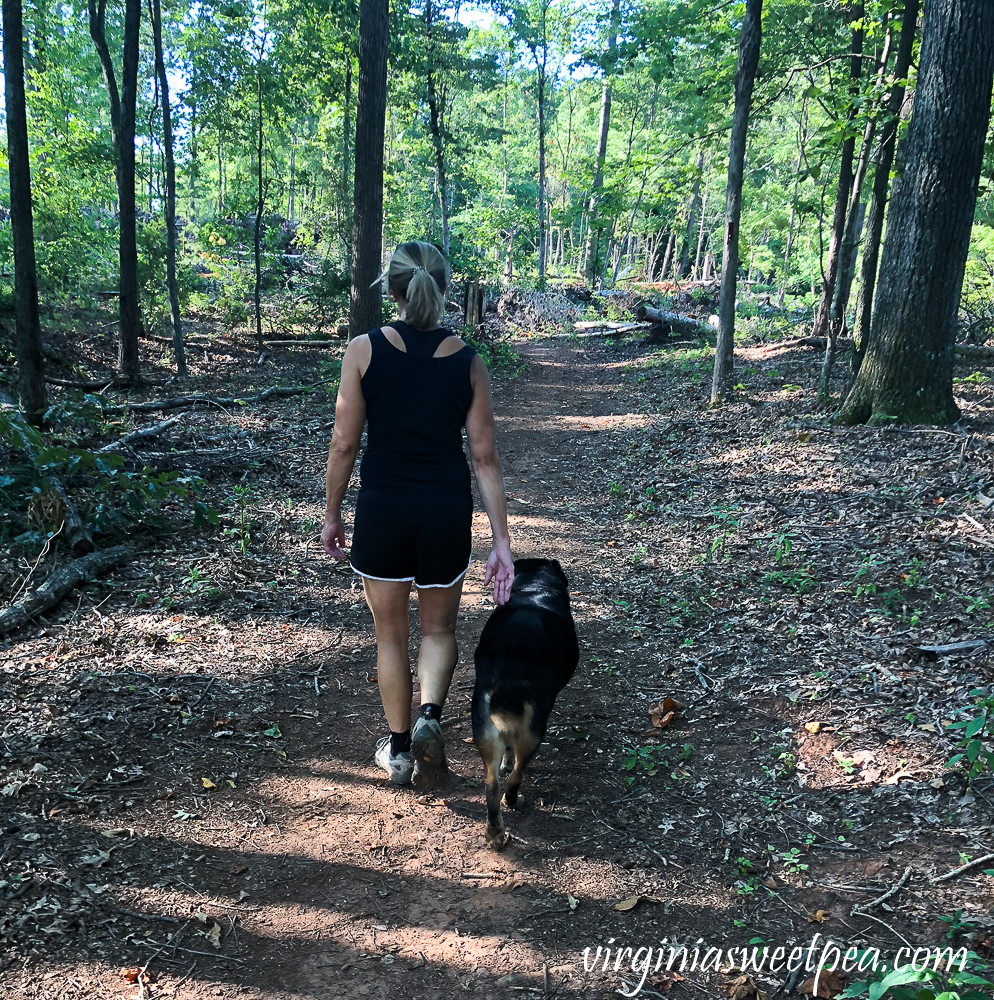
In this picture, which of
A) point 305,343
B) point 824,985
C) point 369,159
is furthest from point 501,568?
point 305,343

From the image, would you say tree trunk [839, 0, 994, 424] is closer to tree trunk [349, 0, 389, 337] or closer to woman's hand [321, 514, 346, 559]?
woman's hand [321, 514, 346, 559]

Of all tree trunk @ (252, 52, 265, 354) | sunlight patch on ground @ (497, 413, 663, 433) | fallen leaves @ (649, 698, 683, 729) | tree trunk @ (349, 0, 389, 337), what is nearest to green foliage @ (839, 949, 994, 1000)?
fallen leaves @ (649, 698, 683, 729)

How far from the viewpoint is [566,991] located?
96.8 inches

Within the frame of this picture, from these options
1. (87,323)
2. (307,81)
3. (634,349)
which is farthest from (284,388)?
(634,349)

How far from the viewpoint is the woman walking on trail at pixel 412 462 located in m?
3.11

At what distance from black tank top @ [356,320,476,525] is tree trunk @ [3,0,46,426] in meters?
6.31

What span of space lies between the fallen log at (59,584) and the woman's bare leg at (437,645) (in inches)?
113

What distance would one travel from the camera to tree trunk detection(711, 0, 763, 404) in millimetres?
10578

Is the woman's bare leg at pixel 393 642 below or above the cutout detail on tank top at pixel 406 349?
below

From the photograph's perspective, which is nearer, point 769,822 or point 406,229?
point 769,822

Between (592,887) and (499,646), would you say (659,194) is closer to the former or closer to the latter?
(499,646)

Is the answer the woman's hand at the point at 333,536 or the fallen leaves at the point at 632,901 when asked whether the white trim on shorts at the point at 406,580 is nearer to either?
the woman's hand at the point at 333,536

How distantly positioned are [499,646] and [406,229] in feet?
96.4

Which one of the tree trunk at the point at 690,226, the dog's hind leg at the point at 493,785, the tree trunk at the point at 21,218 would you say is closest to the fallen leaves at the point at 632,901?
the dog's hind leg at the point at 493,785
